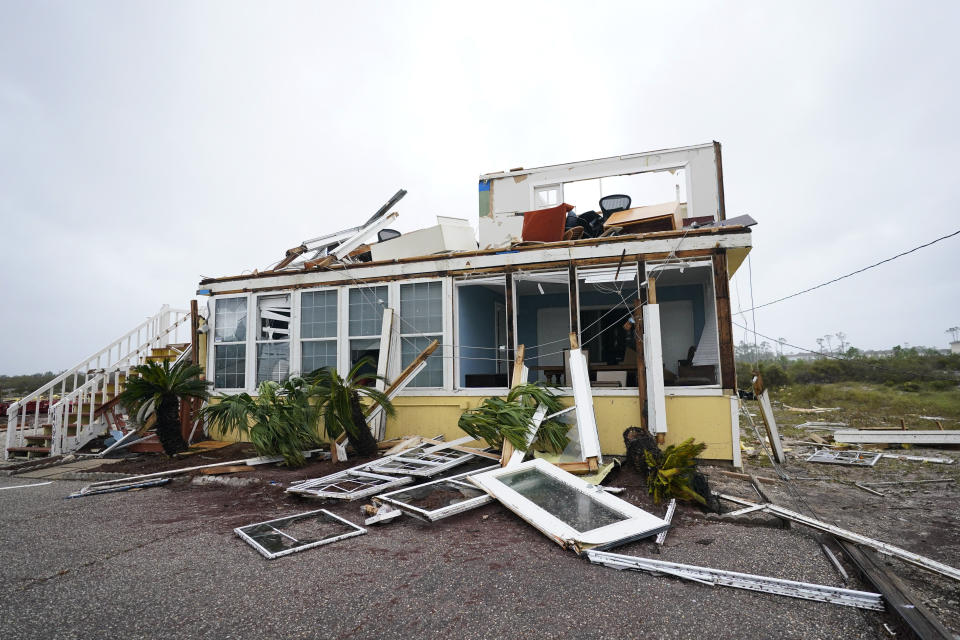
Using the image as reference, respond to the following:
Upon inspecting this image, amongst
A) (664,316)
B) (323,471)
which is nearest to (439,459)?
(323,471)

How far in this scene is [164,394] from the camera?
7250 mm

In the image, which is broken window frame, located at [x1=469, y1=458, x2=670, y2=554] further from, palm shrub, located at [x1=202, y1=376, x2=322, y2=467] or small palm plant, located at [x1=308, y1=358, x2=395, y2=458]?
palm shrub, located at [x1=202, y1=376, x2=322, y2=467]

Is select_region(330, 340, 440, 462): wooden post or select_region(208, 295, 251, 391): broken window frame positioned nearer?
select_region(330, 340, 440, 462): wooden post

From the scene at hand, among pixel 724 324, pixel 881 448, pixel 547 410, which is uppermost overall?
pixel 724 324

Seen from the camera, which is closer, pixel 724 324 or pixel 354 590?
pixel 354 590

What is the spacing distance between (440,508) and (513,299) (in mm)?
3587

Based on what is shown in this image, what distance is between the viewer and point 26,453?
8484 mm

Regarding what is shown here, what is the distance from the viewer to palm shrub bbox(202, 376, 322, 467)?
6.51m

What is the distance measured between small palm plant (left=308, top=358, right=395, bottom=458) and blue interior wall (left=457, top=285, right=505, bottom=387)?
1.56 m

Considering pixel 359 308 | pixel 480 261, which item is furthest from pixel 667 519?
pixel 359 308

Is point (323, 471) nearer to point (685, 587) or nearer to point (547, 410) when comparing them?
point (547, 410)

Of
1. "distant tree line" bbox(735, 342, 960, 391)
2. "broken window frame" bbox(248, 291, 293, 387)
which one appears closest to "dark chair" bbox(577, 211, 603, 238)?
"broken window frame" bbox(248, 291, 293, 387)

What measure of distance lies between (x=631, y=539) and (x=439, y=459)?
3.09 meters

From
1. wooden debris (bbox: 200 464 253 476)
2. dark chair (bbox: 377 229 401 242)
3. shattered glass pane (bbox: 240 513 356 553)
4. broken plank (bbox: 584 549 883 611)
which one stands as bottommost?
shattered glass pane (bbox: 240 513 356 553)
